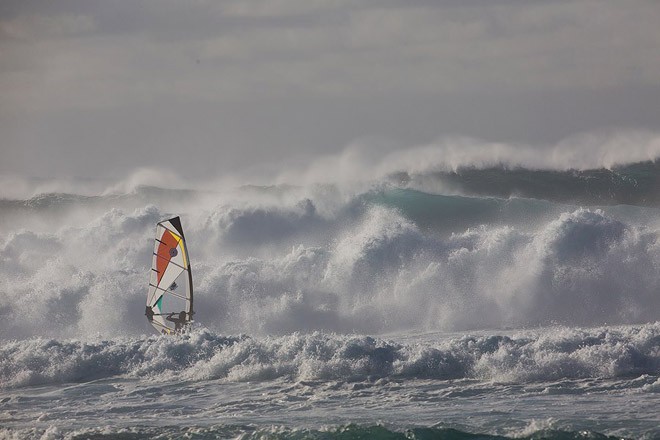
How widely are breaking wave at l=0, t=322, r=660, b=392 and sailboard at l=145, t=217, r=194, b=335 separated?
0.88m

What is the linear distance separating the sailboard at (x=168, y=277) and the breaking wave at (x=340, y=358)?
88 cm

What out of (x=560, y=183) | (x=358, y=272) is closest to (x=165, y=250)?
(x=358, y=272)

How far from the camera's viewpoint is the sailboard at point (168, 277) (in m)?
20.0

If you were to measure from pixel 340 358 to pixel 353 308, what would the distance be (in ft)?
21.4

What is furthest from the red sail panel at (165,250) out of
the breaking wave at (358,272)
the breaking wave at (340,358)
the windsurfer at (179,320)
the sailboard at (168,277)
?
the breaking wave at (358,272)

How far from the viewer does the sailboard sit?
2003 centimetres

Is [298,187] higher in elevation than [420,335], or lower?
higher

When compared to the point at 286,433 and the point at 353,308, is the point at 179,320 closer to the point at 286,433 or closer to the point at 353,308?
the point at 353,308

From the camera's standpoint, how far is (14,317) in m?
24.8

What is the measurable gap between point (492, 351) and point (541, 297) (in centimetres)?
612

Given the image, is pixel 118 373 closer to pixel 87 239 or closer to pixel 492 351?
pixel 492 351

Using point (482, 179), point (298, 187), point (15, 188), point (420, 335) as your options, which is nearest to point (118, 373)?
point (420, 335)

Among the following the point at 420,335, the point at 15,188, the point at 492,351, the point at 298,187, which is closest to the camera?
the point at 492,351

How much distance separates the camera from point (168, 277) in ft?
66.0
